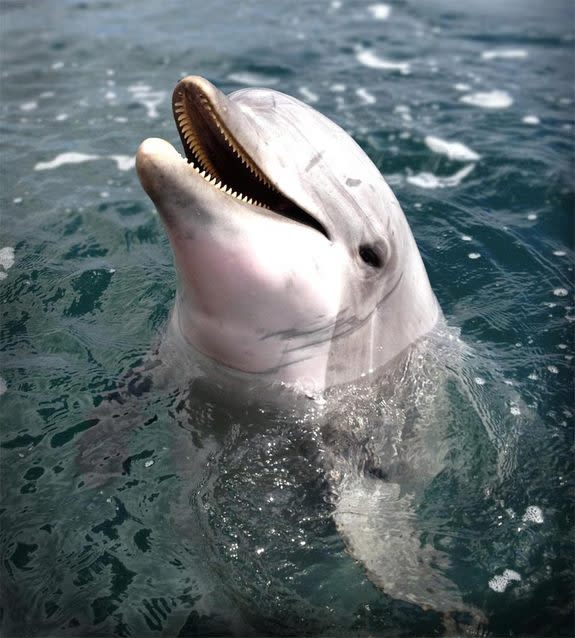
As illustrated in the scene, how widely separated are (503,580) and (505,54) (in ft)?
36.2

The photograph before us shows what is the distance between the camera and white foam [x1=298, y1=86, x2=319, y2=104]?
35.0 ft

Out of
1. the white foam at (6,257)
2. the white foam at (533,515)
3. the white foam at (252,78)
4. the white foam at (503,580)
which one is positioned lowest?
the white foam at (503,580)

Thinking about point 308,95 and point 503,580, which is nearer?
point 503,580

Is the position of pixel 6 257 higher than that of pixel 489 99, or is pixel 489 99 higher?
pixel 6 257

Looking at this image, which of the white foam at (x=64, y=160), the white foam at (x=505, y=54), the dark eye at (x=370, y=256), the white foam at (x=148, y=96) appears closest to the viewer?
the dark eye at (x=370, y=256)

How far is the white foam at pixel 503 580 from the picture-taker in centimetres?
423

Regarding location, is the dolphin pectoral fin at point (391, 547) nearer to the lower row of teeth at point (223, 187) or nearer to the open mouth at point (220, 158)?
the open mouth at point (220, 158)

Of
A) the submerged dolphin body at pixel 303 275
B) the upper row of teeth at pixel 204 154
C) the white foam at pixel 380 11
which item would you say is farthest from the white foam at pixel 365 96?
the upper row of teeth at pixel 204 154

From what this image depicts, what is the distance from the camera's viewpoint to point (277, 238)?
3906 mm

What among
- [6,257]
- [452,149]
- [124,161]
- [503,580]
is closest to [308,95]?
[452,149]

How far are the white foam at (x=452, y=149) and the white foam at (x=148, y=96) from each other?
3534 mm

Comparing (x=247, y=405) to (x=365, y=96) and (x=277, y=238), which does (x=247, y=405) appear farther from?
(x=365, y=96)

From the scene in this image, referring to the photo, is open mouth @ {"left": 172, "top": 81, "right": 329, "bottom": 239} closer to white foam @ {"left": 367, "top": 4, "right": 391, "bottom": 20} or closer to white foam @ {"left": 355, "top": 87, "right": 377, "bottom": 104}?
white foam @ {"left": 355, "top": 87, "right": 377, "bottom": 104}

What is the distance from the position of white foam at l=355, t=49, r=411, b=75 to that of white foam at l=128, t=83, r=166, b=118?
11.6 feet
